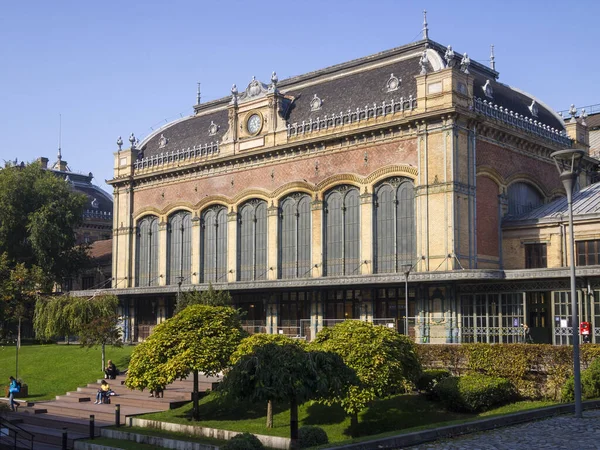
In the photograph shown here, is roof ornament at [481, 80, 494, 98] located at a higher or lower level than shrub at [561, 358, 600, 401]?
higher

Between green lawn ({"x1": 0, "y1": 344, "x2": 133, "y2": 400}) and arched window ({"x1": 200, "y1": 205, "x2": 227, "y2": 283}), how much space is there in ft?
22.8

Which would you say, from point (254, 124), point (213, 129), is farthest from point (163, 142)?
point (254, 124)

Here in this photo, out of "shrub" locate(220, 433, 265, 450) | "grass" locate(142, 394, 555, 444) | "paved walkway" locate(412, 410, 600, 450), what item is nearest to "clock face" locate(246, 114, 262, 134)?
"grass" locate(142, 394, 555, 444)

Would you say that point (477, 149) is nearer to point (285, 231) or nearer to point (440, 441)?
point (285, 231)

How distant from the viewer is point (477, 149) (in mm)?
40594

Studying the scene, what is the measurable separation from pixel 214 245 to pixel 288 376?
28205 mm

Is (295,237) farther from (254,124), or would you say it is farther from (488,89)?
(488,89)

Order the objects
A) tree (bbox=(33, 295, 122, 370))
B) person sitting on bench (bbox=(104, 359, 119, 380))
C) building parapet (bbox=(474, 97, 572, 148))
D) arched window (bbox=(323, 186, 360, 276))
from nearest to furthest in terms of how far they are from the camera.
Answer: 1. person sitting on bench (bbox=(104, 359, 119, 380))
2. building parapet (bbox=(474, 97, 572, 148))
3. arched window (bbox=(323, 186, 360, 276))
4. tree (bbox=(33, 295, 122, 370))

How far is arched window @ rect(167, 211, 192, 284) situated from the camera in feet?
172

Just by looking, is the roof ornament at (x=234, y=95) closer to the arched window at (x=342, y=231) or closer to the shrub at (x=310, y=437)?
the arched window at (x=342, y=231)

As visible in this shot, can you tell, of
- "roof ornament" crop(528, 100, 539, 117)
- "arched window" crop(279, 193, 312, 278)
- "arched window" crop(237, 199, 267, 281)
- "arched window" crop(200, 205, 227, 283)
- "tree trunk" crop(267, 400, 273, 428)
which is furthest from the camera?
"arched window" crop(200, 205, 227, 283)

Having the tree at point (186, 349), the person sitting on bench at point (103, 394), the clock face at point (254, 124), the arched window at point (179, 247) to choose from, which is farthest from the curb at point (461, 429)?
the arched window at point (179, 247)

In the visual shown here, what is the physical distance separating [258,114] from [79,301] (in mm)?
15579

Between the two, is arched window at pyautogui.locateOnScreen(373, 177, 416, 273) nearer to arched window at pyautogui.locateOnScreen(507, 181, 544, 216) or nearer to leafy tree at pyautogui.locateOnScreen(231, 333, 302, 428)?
arched window at pyautogui.locateOnScreen(507, 181, 544, 216)
